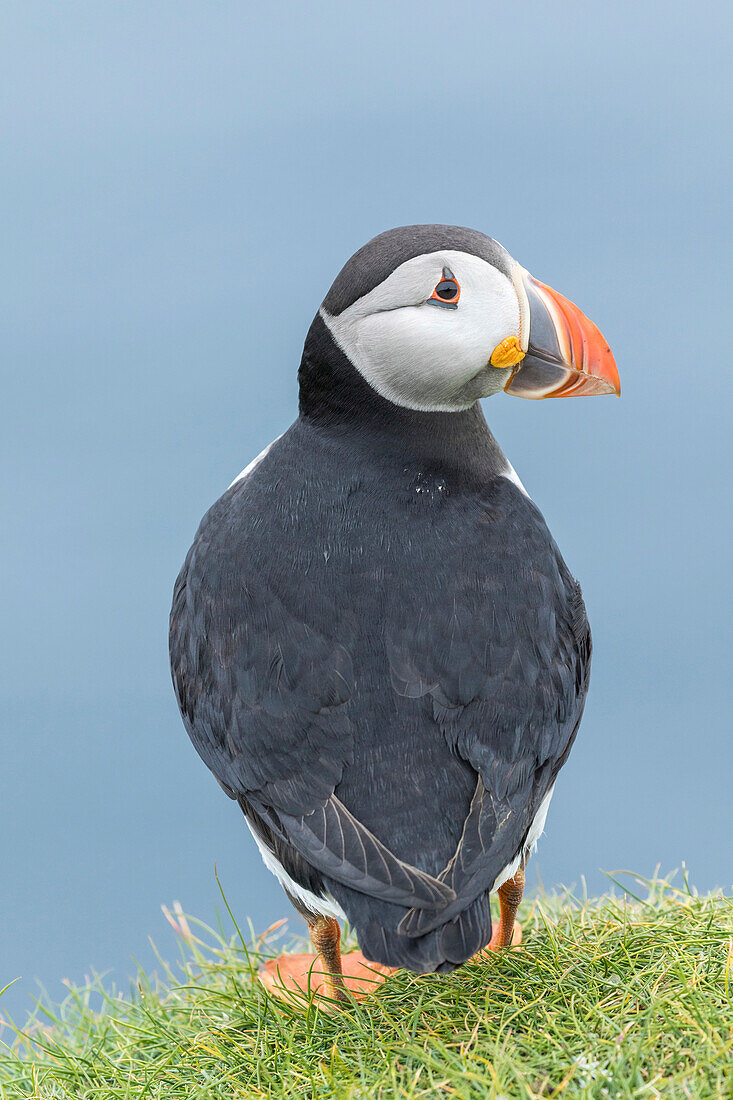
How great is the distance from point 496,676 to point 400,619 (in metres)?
0.27

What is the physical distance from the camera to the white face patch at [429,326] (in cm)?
283

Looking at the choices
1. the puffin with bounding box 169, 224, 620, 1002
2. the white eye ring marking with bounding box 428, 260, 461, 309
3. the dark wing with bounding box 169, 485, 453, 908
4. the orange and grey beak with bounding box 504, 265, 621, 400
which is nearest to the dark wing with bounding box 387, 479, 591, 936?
the puffin with bounding box 169, 224, 620, 1002

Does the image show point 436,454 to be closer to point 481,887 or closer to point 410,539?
point 410,539

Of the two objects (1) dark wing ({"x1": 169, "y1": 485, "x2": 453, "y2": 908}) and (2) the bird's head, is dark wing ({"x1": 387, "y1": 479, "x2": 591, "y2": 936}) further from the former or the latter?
(2) the bird's head

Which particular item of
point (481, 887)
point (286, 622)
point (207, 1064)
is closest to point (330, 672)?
point (286, 622)

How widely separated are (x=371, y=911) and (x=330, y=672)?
550 millimetres

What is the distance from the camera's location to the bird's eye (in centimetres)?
283

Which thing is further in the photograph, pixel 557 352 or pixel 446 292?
pixel 557 352

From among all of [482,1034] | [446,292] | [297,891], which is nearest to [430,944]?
[482,1034]

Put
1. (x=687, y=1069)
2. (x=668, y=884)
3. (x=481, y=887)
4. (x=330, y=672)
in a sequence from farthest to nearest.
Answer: (x=668, y=884), (x=330, y=672), (x=481, y=887), (x=687, y=1069)

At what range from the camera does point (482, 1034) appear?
2.58m

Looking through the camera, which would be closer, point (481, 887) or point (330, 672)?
point (481, 887)

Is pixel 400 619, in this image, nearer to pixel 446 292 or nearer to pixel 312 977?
pixel 446 292

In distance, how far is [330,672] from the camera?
2.75 meters
